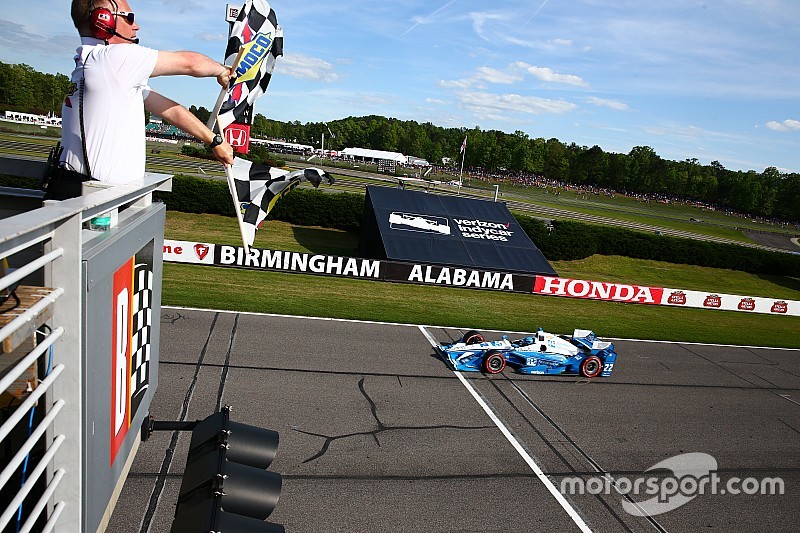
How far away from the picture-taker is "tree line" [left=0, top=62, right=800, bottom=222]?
4259 inches

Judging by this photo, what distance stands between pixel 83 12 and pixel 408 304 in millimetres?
15877

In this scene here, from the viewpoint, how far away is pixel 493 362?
42.0 ft

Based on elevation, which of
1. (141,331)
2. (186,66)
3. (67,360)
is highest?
(186,66)

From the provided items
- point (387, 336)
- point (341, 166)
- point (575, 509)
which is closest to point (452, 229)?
point (387, 336)

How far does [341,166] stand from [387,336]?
63.9m

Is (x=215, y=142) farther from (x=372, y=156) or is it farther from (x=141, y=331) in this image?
(x=372, y=156)

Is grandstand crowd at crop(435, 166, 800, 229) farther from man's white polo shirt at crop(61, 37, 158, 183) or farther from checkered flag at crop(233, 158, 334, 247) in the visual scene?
man's white polo shirt at crop(61, 37, 158, 183)

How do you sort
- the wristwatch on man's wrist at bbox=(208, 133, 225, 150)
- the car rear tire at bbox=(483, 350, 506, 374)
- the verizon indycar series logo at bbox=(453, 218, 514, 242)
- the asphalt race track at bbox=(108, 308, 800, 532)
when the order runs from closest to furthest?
the wristwatch on man's wrist at bbox=(208, 133, 225, 150)
the asphalt race track at bbox=(108, 308, 800, 532)
the car rear tire at bbox=(483, 350, 506, 374)
the verizon indycar series logo at bbox=(453, 218, 514, 242)

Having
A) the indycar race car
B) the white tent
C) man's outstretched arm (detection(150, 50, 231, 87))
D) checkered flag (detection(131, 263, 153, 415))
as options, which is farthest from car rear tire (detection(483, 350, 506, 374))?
the white tent

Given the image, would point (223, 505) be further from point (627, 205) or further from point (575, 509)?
point (627, 205)

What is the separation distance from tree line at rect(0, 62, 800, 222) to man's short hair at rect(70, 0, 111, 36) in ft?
404

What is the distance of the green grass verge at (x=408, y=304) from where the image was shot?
1652 centimetres

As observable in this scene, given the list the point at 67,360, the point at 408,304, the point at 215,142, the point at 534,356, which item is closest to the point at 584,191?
the point at 408,304

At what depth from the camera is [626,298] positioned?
931 inches
